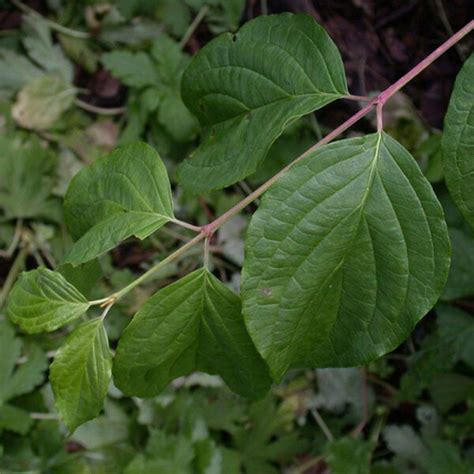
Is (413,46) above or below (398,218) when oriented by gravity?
below

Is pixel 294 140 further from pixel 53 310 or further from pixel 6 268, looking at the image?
pixel 53 310

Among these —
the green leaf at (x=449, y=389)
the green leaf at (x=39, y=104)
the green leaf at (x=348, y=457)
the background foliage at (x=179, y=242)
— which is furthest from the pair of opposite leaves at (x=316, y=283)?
the green leaf at (x=39, y=104)

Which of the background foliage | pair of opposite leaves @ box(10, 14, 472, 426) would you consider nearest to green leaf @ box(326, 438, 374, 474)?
the background foliage

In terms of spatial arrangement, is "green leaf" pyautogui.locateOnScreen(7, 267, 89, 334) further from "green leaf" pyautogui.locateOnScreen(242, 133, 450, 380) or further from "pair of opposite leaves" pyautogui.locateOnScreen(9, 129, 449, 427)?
"green leaf" pyautogui.locateOnScreen(242, 133, 450, 380)

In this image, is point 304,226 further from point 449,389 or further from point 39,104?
point 39,104

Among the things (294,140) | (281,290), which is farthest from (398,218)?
(294,140)

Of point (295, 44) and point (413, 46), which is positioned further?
point (413, 46)

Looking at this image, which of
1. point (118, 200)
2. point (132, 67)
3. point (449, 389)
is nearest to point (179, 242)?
point (132, 67)

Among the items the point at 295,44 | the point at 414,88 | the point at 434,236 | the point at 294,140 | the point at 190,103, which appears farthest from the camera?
the point at 414,88
